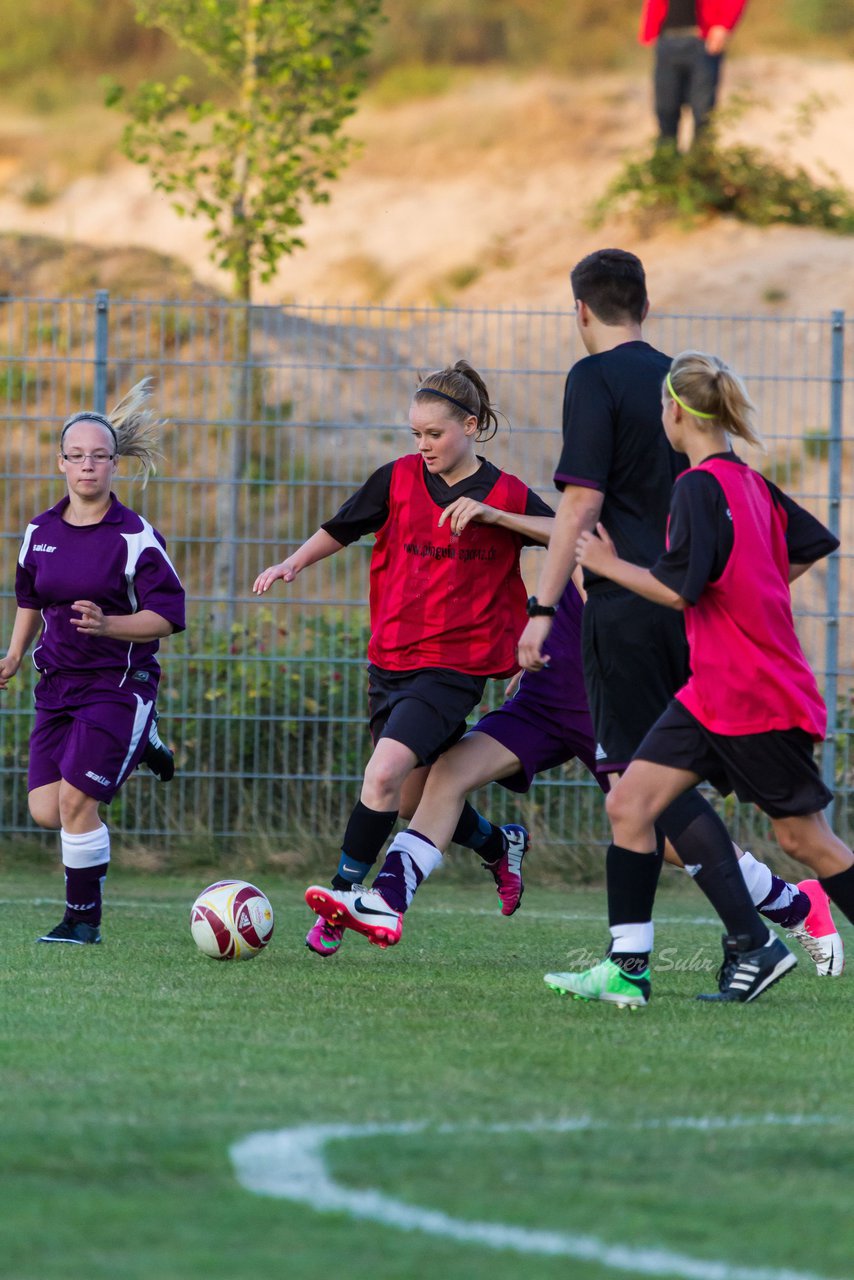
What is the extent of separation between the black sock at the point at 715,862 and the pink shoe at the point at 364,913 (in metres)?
0.90

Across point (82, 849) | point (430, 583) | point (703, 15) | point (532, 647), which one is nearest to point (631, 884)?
point (532, 647)

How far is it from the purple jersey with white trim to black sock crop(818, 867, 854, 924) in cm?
255

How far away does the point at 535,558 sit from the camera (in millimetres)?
11664

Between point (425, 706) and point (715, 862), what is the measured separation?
119cm

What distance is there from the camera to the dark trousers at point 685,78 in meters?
19.6

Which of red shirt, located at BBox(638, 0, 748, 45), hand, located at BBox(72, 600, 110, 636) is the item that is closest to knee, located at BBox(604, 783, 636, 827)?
hand, located at BBox(72, 600, 110, 636)

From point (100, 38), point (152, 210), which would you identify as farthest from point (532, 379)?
point (100, 38)

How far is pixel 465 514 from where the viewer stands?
19.0 feet

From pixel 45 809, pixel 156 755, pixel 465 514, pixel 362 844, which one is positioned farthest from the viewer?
pixel 156 755

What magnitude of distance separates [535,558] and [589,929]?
14.7ft

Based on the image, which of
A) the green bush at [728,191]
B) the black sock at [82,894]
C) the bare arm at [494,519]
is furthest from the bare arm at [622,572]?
the green bush at [728,191]

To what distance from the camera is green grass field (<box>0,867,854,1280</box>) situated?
281 centimetres

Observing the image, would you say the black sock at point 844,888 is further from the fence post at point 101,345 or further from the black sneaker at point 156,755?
the fence post at point 101,345

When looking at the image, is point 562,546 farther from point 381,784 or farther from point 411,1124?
point 411,1124
